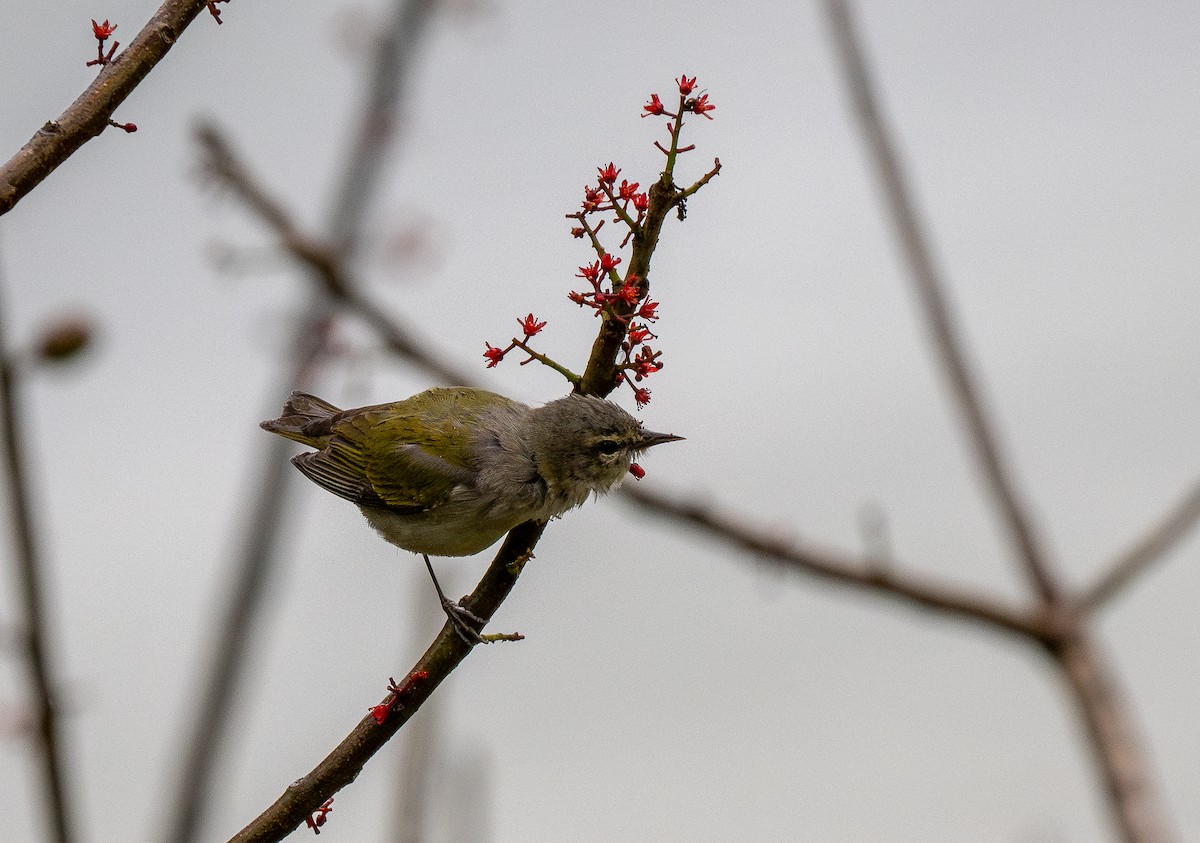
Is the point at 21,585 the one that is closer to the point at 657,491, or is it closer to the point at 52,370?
the point at 52,370

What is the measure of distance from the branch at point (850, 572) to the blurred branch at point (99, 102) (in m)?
3.66

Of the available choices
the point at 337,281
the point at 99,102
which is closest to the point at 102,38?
the point at 99,102

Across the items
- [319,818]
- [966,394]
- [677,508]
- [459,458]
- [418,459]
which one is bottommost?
[319,818]

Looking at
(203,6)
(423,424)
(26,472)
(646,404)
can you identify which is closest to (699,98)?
(646,404)

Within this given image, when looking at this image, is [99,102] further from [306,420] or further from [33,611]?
[306,420]

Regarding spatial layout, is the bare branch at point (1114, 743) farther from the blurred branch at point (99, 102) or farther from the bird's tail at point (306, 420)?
the blurred branch at point (99, 102)

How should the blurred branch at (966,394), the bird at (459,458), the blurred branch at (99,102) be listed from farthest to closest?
the blurred branch at (966,394) → the bird at (459,458) → the blurred branch at (99,102)

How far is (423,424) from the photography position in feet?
18.1

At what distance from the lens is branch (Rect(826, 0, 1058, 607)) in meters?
5.93

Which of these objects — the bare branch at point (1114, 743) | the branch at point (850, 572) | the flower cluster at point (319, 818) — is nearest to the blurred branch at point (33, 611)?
the flower cluster at point (319, 818)

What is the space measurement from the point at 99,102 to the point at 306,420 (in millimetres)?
3586

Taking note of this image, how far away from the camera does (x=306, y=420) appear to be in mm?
5961

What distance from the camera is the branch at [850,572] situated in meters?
5.94

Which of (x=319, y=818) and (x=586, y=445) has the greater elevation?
(x=586, y=445)
